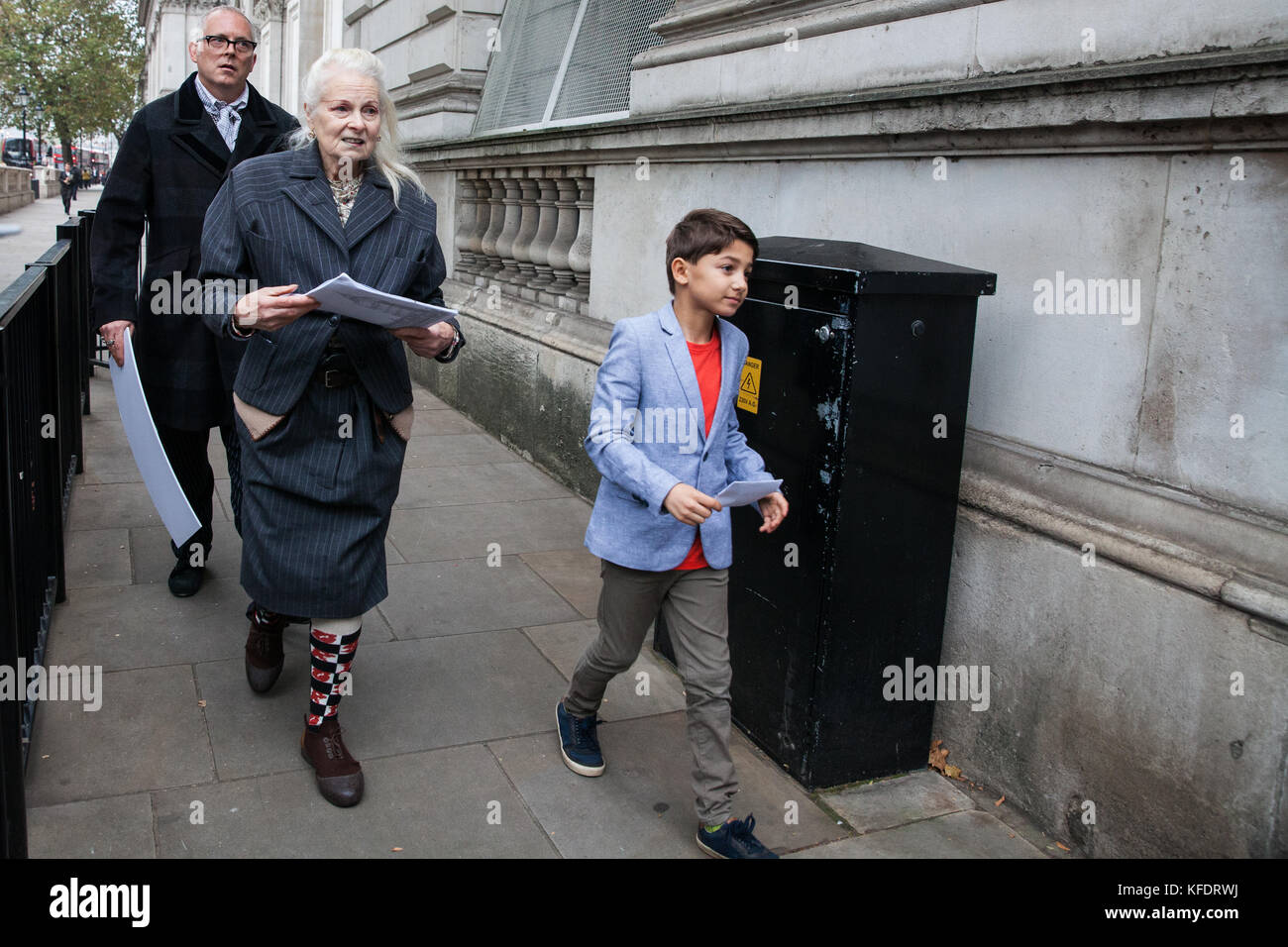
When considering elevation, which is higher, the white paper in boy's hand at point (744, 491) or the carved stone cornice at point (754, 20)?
the carved stone cornice at point (754, 20)

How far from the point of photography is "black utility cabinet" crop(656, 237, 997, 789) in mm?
3475

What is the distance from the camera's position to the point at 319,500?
339 centimetres

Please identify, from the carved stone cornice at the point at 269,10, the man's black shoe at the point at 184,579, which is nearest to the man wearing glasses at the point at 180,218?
the man's black shoe at the point at 184,579

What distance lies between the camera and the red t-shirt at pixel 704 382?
322cm

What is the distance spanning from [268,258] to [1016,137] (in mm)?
2265

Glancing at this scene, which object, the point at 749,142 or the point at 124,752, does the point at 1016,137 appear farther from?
the point at 124,752

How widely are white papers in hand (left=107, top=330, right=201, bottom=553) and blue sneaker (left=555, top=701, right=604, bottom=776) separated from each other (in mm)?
1431

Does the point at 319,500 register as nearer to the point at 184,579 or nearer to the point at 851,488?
the point at 851,488

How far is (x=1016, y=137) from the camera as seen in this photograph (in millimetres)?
3609

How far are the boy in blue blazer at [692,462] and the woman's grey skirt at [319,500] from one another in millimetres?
690

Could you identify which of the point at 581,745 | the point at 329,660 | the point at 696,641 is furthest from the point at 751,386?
the point at 329,660

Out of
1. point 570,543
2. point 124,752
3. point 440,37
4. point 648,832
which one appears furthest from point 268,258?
point 440,37

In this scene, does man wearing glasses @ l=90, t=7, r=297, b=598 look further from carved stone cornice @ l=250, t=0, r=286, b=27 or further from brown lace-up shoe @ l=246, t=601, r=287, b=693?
carved stone cornice @ l=250, t=0, r=286, b=27

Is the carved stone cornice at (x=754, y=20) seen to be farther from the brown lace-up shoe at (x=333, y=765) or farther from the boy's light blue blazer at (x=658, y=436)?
the brown lace-up shoe at (x=333, y=765)
